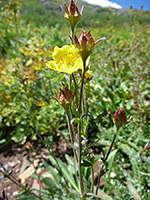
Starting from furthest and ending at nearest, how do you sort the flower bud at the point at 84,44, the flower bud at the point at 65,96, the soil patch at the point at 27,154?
the soil patch at the point at 27,154 < the flower bud at the point at 65,96 < the flower bud at the point at 84,44

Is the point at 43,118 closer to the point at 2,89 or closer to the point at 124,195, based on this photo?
the point at 2,89

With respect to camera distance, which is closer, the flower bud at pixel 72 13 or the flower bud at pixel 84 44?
the flower bud at pixel 84 44

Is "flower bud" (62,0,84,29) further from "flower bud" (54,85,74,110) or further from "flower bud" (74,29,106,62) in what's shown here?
"flower bud" (54,85,74,110)

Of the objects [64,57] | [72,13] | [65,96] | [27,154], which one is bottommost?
[27,154]

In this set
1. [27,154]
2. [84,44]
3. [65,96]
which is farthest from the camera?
[27,154]

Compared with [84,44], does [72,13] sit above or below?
above

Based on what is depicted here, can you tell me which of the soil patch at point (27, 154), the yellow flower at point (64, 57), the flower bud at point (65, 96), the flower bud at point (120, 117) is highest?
the yellow flower at point (64, 57)

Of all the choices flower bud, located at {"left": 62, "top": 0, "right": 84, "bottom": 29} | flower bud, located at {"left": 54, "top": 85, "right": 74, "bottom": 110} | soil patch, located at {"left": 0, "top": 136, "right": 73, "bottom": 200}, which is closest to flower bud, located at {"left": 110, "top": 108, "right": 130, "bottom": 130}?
flower bud, located at {"left": 54, "top": 85, "right": 74, "bottom": 110}

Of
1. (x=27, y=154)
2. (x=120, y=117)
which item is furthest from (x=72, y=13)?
(x=27, y=154)

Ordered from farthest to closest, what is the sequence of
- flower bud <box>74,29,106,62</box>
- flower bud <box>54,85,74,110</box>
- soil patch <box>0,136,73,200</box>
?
soil patch <box>0,136,73,200</box>
flower bud <box>54,85,74,110</box>
flower bud <box>74,29,106,62</box>

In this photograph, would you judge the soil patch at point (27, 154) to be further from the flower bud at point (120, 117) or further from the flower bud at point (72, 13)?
the flower bud at point (72, 13)

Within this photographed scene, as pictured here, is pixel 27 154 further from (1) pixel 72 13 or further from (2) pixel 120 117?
(1) pixel 72 13

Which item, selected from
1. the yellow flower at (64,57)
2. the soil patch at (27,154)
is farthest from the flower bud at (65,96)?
the soil patch at (27,154)
